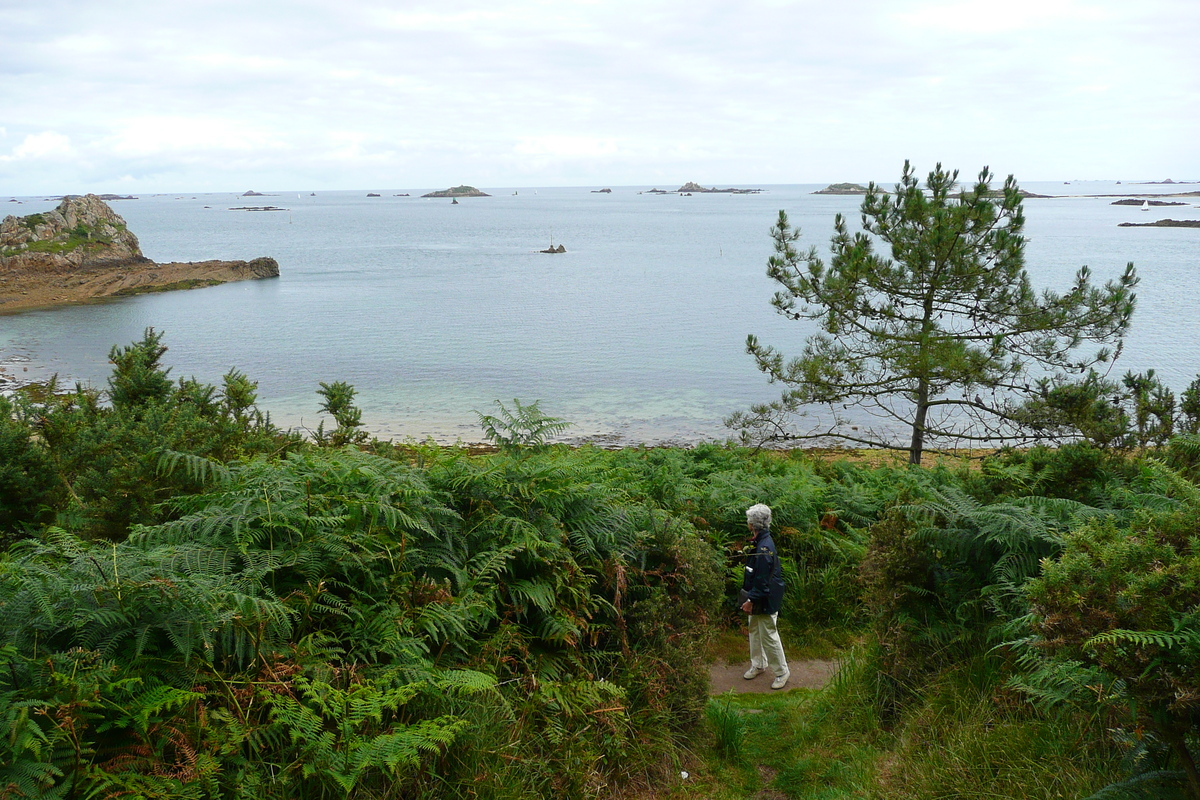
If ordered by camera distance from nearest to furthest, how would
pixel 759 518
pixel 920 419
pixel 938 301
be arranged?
pixel 759 518 → pixel 938 301 → pixel 920 419

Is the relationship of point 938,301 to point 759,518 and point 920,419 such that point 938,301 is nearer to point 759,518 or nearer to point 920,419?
point 920,419

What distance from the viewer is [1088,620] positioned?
299cm

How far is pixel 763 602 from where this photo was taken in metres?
6.83

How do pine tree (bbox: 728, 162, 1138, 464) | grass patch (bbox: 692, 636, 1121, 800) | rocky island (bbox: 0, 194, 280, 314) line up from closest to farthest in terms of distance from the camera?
grass patch (bbox: 692, 636, 1121, 800) → pine tree (bbox: 728, 162, 1138, 464) → rocky island (bbox: 0, 194, 280, 314)

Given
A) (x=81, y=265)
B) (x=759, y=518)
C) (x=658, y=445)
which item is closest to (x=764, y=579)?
(x=759, y=518)

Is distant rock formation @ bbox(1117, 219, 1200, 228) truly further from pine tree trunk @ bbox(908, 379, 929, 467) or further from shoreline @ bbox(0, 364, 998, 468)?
pine tree trunk @ bbox(908, 379, 929, 467)

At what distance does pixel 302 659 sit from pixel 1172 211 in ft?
727

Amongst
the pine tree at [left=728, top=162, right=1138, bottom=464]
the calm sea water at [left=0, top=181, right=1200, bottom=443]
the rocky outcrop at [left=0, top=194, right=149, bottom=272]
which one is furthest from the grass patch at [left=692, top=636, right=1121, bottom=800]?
the rocky outcrop at [left=0, top=194, right=149, bottom=272]

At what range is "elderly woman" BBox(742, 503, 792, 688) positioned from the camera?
685 cm

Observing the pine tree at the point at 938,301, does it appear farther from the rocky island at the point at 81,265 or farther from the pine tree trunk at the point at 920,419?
the rocky island at the point at 81,265

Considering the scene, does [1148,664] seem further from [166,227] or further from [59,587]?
[166,227]

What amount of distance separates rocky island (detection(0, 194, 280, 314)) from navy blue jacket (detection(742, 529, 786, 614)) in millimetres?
58555

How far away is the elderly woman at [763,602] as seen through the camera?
6848 mm

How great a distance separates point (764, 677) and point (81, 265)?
72.0 m
